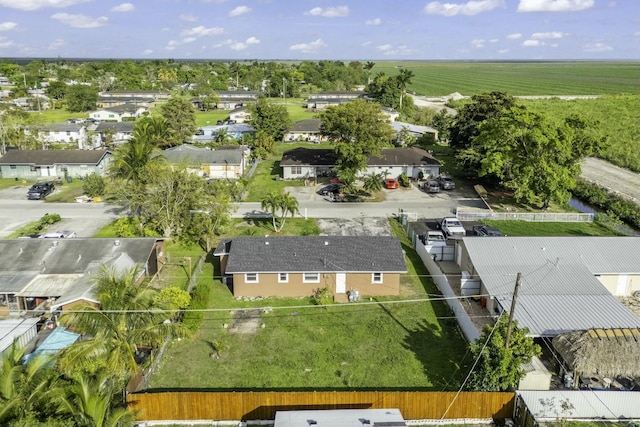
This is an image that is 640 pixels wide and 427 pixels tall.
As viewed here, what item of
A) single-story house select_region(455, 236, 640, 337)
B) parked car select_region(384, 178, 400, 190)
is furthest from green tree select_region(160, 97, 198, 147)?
single-story house select_region(455, 236, 640, 337)

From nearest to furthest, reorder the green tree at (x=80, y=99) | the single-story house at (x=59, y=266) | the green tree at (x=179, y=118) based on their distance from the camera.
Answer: the single-story house at (x=59, y=266)
the green tree at (x=179, y=118)
the green tree at (x=80, y=99)

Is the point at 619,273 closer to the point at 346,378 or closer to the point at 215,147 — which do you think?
the point at 346,378

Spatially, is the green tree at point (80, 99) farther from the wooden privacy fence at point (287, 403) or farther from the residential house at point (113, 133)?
the wooden privacy fence at point (287, 403)

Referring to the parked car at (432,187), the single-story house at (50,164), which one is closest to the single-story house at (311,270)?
the parked car at (432,187)

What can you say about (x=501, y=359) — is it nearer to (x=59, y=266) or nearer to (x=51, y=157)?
(x=59, y=266)

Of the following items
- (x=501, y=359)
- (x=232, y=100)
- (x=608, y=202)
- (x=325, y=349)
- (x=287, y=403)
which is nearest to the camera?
(x=287, y=403)

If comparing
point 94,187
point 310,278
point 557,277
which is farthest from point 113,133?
point 557,277
